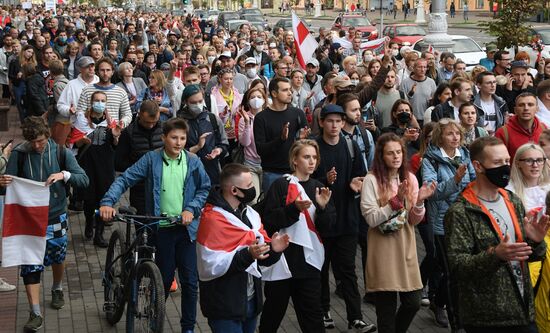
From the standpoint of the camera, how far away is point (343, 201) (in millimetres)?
8164

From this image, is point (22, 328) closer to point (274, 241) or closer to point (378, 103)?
point (274, 241)

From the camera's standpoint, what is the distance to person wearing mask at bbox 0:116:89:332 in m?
8.23

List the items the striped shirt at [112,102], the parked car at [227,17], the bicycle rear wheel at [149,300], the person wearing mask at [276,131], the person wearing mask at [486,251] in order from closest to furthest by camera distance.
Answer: the person wearing mask at [486,251], the bicycle rear wheel at [149,300], the person wearing mask at [276,131], the striped shirt at [112,102], the parked car at [227,17]

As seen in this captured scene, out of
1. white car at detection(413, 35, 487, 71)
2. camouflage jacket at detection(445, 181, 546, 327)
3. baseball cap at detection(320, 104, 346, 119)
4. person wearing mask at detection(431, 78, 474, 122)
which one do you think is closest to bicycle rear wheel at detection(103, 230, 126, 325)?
baseball cap at detection(320, 104, 346, 119)

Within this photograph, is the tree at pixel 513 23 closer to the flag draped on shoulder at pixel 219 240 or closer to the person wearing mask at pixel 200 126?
the person wearing mask at pixel 200 126

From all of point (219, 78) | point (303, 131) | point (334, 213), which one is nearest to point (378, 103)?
point (219, 78)

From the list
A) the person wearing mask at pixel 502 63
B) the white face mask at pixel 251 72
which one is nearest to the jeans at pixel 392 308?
the person wearing mask at pixel 502 63

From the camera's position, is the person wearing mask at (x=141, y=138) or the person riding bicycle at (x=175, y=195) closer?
the person riding bicycle at (x=175, y=195)

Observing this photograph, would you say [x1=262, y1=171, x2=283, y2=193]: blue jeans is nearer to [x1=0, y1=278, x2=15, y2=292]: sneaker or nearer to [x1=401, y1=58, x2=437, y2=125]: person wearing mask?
[x1=0, y1=278, x2=15, y2=292]: sneaker

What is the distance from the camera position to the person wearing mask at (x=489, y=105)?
11.0 metres

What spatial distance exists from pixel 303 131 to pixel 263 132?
1.86ft

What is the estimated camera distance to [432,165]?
8.25 metres

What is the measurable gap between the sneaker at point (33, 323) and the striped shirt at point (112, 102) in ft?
11.8

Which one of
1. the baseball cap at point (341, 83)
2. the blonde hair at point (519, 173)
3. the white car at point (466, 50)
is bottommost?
the white car at point (466, 50)
